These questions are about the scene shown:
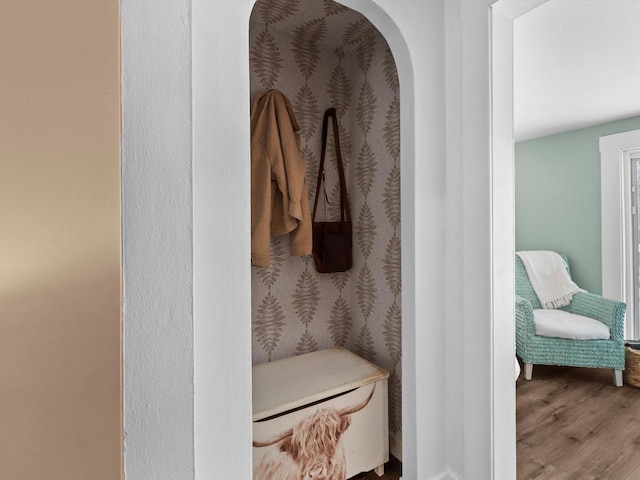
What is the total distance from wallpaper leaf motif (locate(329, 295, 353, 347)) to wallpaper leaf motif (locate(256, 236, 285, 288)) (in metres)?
0.43

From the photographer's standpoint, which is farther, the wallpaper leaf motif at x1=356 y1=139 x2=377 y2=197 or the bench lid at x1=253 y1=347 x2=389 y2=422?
the wallpaper leaf motif at x1=356 y1=139 x2=377 y2=197

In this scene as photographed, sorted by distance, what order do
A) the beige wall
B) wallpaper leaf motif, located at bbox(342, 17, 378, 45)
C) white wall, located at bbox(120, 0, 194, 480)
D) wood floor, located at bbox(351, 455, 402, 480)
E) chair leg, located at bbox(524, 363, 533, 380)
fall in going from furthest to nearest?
1. chair leg, located at bbox(524, 363, 533, 380)
2. wallpaper leaf motif, located at bbox(342, 17, 378, 45)
3. wood floor, located at bbox(351, 455, 402, 480)
4. white wall, located at bbox(120, 0, 194, 480)
5. the beige wall

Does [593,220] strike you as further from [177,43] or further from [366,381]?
[177,43]

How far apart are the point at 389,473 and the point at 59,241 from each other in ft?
6.44

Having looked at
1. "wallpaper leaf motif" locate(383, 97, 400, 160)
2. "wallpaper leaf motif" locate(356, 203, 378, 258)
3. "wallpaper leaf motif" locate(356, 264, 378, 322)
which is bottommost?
"wallpaper leaf motif" locate(356, 264, 378, 322)

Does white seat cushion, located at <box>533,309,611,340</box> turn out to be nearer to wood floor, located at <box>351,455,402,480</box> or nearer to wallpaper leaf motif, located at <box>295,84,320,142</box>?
wood floor, located at <box>351,455,402,480</box>

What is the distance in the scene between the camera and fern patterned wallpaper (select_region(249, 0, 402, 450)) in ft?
6.06

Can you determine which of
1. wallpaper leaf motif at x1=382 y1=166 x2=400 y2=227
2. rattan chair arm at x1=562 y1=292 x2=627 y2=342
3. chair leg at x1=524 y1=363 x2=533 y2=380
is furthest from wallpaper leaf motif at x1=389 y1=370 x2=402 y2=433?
rattan chair arm at x1=562 y1=292 x2=627 y2=342

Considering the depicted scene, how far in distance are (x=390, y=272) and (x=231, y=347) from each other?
3.73ft

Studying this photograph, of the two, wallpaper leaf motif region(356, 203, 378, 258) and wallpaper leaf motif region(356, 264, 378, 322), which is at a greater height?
wallpaper leaf motif region(356, 203, 378, 258)

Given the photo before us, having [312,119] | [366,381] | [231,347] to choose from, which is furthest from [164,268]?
[312,119]

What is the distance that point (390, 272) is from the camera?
1898 mm

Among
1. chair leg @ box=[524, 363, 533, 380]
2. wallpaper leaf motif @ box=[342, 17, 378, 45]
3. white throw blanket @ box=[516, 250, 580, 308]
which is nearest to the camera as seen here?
wallpaper leaf motif @ box=[342, 17, 378, 45]

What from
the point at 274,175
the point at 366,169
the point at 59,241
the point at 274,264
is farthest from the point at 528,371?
the point at 59,241
